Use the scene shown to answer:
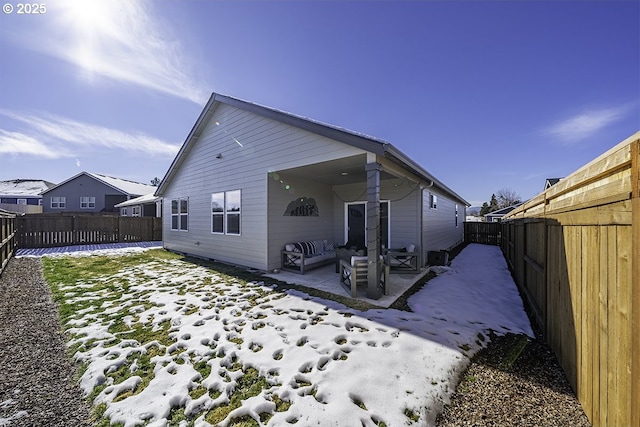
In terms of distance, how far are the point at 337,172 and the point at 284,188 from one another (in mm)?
1716

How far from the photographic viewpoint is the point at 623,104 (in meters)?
6.54

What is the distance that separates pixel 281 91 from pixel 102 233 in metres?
14.0

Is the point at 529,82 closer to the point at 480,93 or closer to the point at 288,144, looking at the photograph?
the point at 480,93

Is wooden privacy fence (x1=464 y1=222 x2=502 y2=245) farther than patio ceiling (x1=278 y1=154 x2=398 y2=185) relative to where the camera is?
Yes

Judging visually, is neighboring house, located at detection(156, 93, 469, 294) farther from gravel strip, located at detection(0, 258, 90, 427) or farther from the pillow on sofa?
gravel strip, located at detection(0, 258, 90, 427)

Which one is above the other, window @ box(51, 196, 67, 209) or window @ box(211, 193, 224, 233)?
window @ box(51, 196, 67, 209)

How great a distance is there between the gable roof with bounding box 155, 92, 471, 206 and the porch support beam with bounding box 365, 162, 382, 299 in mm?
420

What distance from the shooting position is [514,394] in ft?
7.63

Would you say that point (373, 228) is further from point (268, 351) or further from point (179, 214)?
point (179, 214)

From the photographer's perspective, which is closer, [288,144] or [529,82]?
[288,144]

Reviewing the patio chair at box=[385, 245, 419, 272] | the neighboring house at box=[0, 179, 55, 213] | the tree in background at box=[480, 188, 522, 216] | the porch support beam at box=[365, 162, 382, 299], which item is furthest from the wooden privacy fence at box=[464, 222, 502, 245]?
the neighboring house at box=[0, 179, 55, 213]

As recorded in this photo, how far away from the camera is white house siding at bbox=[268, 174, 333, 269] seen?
7188mm

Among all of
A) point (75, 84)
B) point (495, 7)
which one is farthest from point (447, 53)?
point (75, 84)

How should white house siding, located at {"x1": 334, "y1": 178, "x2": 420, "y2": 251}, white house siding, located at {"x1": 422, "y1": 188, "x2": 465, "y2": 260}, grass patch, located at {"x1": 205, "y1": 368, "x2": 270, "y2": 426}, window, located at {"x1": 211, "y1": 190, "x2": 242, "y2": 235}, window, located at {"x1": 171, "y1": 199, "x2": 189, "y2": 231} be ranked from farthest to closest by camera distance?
1. window, located at {"x1": 171, "y1": 199, "x2": 189, "y2": 231}
2. white house siding, located at {"x1": 422, "y1": 188, "x2": 465, "y2": 260}
3. window, located at {"x1": 211, "y1": 190, "x2": 242, "y2": 235}
4. white house siding, located at {"x1": 334, "y1": 178, "x2": 420, "y2": 251}
5. grass patch, located at {"x1": 205, "y1": 368, "x2": 270, "y2": 426}
